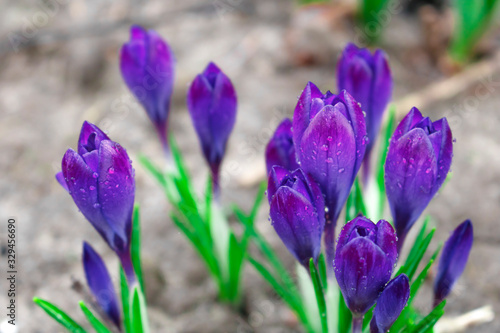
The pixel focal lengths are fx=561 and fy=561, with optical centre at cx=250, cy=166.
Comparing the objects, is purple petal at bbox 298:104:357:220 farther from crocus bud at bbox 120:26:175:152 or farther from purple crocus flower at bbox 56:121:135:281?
crocus bud at bbox 120:26:175:152

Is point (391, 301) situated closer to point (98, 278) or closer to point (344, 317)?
point (344, 317)

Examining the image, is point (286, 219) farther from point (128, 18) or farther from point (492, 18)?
point (128, 18)

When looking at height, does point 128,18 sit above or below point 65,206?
above

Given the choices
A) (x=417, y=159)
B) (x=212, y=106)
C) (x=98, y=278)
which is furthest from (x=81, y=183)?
(x=417, y=159)

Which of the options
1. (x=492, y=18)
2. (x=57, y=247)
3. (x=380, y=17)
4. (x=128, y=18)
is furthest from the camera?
(x=128, y=18)

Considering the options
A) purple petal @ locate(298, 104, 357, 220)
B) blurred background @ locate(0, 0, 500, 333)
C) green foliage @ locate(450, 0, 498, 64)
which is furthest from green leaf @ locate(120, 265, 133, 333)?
green foliage @ locate(450, 0, 498, 64)

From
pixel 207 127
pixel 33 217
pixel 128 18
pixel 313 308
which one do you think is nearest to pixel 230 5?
pixel 128 18
